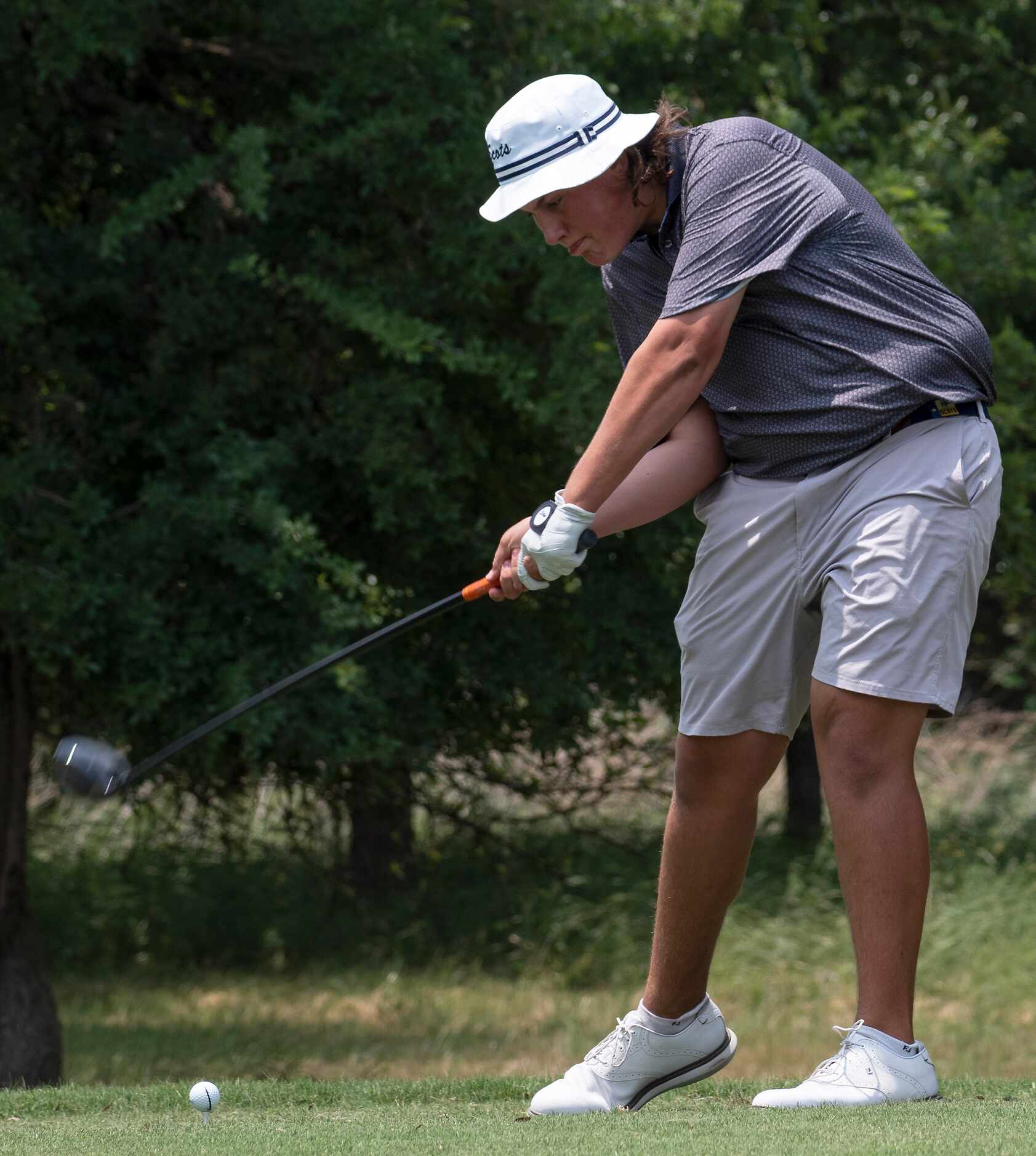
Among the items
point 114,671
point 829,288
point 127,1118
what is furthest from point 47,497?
point 829,288

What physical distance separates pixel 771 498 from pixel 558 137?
0.83 metres

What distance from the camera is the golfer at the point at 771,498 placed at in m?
2.94

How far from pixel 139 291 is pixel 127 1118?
435 cm

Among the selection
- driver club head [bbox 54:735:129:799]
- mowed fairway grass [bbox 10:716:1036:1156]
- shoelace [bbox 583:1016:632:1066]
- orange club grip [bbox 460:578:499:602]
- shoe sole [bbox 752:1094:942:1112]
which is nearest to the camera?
shoe sole [bbox 752:1094:942:1112]

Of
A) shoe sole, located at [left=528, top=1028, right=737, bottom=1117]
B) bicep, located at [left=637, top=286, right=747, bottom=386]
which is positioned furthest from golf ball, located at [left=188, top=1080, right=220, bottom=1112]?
bicep, located at [left=637, top=286, right=747, bottom=386]

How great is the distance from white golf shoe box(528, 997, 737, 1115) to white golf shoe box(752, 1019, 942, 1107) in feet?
1.01

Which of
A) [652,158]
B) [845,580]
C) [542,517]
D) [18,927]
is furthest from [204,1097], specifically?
[18,927]

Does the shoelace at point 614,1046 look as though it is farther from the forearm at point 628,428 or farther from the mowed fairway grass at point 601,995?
the mowed fairway grass at point 601,995

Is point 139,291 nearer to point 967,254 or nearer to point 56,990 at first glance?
point 967,254

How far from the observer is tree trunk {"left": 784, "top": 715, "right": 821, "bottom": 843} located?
A: 35.0 ft

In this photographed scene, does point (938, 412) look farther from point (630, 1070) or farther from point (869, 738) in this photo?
point (630, 1070)

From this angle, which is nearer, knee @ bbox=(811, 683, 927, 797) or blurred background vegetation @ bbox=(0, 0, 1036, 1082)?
knee @ bbox=(811, 683, 927, 797)

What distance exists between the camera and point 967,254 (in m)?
7.57

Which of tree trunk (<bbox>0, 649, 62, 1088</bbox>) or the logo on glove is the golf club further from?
tree trunk (<bbox>0, 649, 62, 1088</bbox>)
